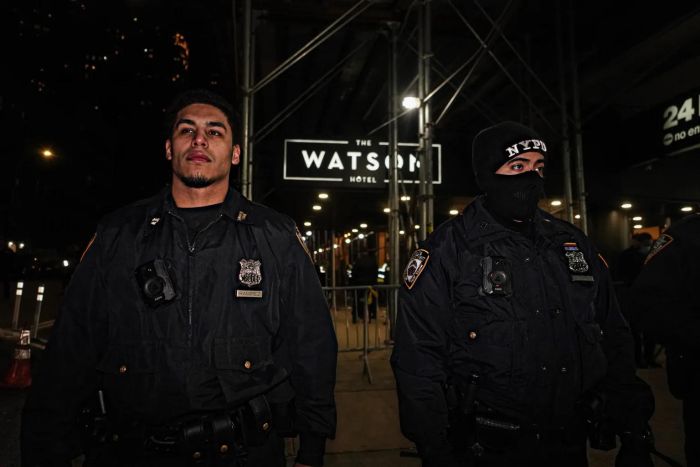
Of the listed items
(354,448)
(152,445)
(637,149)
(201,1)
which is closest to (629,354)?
(152,445)

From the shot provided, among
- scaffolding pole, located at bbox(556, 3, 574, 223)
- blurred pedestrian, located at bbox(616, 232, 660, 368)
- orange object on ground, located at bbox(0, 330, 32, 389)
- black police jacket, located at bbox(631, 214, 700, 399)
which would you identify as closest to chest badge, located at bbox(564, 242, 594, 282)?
black police jacket, located at bbox(631, 214, 700, 399)

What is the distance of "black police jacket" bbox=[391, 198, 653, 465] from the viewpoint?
6.57 feet

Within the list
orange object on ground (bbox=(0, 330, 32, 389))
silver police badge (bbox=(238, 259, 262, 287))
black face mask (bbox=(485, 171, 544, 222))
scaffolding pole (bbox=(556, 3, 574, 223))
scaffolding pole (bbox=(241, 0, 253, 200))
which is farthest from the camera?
scaffolding pole (bbox=(556, 3, 574, 223))

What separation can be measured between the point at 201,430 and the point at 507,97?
33.9ft

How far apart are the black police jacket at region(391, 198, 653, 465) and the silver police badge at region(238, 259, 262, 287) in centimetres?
70

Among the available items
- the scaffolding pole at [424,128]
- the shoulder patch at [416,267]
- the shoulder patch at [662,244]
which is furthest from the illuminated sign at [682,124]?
the shoulder patch at [416,267]

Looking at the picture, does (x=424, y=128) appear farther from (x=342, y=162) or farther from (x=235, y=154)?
(x=235, y=154)

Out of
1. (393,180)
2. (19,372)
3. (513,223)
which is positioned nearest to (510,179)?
(513,223)

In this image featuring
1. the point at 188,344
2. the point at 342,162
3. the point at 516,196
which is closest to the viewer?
the point at 188,344

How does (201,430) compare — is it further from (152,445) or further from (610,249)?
(610,249)

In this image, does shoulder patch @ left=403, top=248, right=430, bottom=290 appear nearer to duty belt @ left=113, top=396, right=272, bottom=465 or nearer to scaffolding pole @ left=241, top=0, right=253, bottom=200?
duty belt @ left=113, top=396, right=272, bottom=465

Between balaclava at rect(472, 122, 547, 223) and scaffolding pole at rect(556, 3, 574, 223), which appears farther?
scaffolding pole at rect(556, 3, 574, 223)

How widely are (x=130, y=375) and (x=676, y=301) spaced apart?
2.67 m

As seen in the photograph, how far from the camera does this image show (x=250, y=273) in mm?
2051
